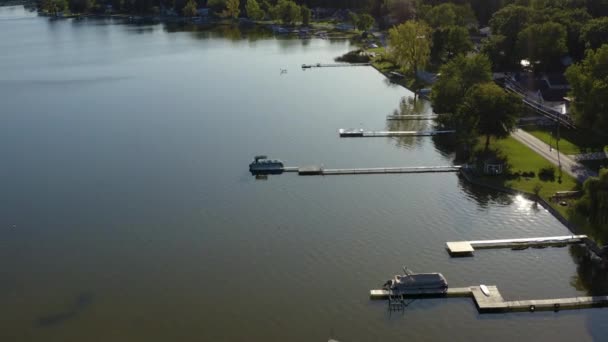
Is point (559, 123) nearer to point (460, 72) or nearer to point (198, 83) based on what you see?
point (460, 72)

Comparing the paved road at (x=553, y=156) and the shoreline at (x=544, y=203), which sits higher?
the paved road at (x=553, y=156)

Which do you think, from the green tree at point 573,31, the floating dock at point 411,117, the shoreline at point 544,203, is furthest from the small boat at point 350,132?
the green tree at point 573,31

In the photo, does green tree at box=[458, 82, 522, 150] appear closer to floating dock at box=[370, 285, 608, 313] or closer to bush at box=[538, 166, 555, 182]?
bush at box=[538, 166, 555, 182]

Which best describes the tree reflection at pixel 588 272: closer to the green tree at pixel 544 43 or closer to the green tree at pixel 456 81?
the green tree at pixel 456 81

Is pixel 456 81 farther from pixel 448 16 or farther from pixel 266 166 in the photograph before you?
pixel 448 16

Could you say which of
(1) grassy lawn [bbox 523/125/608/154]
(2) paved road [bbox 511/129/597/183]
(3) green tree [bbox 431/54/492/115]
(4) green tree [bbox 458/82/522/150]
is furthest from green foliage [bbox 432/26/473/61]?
(4) green tree [bbox 458/82/522/150]

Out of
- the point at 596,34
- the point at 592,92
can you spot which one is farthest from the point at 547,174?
the point at 596,34
